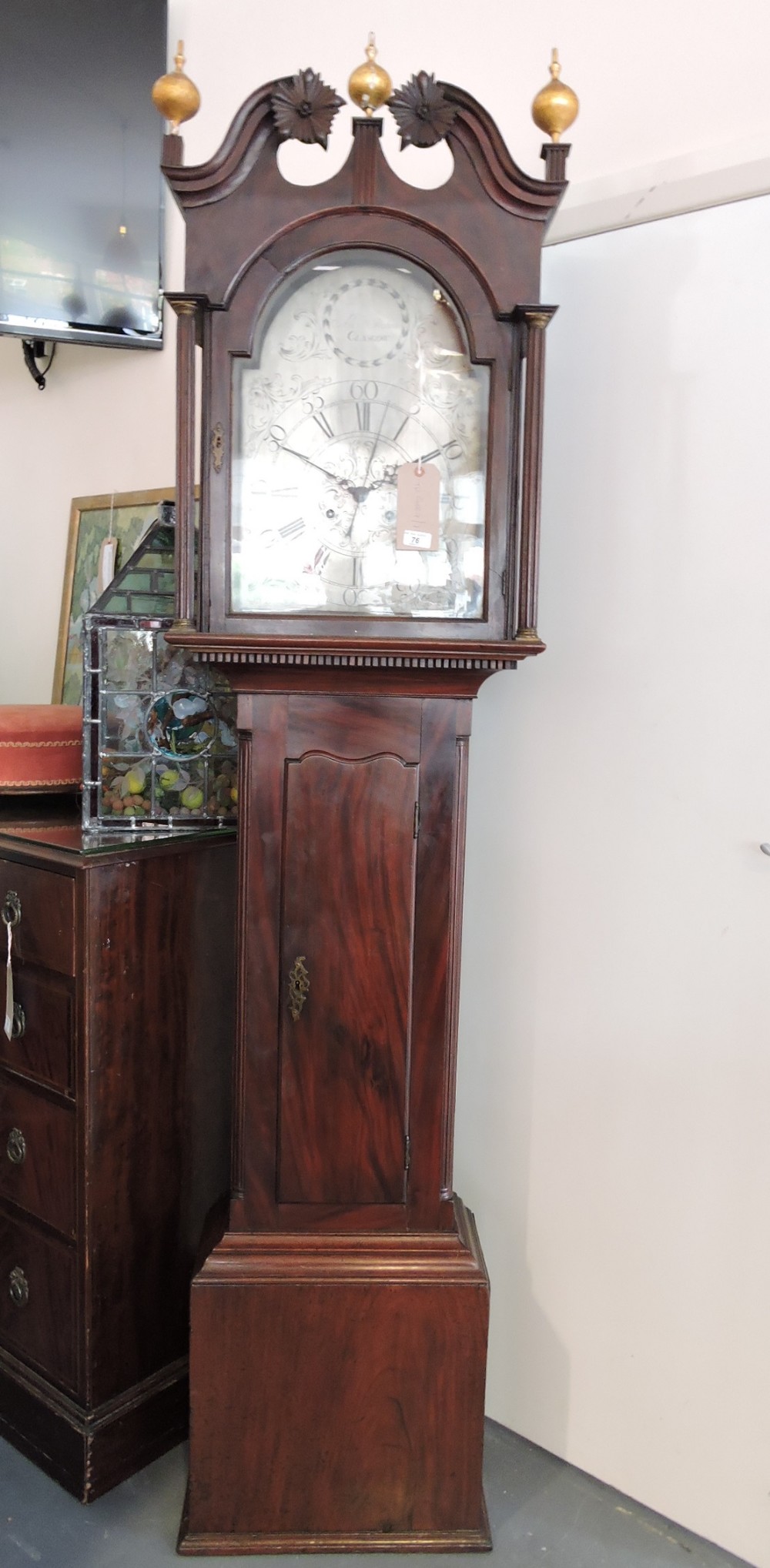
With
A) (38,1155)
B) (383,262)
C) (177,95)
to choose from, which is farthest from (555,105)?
(38,1155)

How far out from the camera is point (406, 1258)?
1426 mm

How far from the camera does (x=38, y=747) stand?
1.73m

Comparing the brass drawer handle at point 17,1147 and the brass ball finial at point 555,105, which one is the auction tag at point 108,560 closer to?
the brass drawer handle at point 17,1147

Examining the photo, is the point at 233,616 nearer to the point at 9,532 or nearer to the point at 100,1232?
the point at 100,1232

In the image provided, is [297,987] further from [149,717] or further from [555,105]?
[555,105]

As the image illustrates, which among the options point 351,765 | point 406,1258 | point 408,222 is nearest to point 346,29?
point 408,222

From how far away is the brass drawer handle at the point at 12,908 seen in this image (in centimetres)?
157

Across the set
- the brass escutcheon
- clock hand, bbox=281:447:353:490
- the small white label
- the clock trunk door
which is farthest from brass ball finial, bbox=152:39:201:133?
the brass escutcheon

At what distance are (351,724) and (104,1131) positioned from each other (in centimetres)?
70

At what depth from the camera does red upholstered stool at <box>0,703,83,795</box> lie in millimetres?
1713

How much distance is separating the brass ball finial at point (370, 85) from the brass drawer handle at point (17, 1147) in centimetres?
149

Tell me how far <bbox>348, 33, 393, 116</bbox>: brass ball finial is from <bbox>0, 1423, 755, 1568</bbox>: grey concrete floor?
1.86 m

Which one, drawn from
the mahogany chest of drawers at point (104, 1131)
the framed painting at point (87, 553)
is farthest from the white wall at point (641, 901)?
the framed painting at point (87, 553)

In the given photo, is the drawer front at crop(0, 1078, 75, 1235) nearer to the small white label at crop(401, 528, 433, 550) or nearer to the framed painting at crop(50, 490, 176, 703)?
the framed painting at crop(50, 490, 176, 703)
